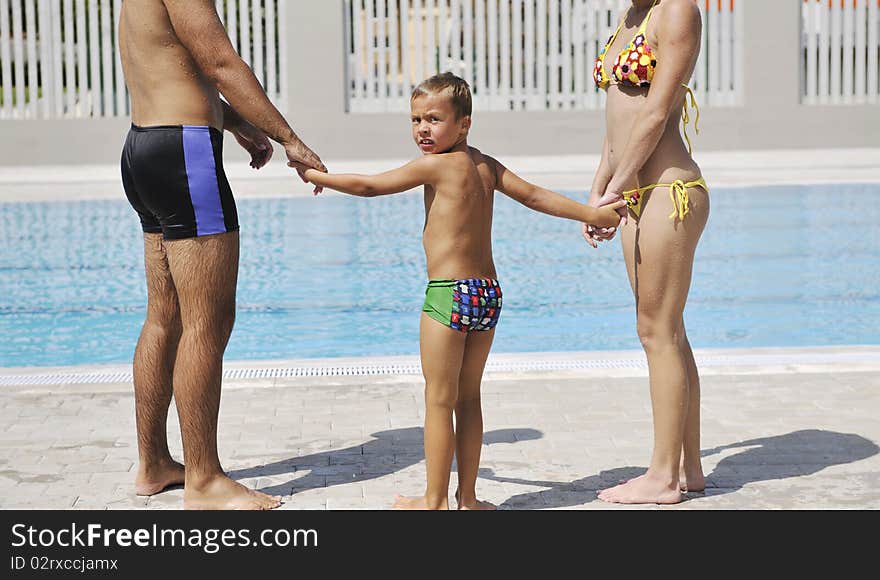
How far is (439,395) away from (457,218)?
0.56m

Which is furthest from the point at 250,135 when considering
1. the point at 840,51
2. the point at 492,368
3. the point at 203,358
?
the point at 840,51

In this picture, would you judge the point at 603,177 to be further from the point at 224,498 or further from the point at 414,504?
the point at 224,498

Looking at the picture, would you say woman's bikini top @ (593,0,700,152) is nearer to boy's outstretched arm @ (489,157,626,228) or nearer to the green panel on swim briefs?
boy's outstretched arm @ (489,157,626,228)

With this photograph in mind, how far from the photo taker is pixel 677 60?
4105mm

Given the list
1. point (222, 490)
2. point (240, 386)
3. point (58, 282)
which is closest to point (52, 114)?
point (58, 282)

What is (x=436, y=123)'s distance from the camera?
12.9 feet

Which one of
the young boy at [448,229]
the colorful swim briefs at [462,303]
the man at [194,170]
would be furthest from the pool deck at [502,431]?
the colorful swim briefs at [462,303]

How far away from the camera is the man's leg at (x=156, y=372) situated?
4457 mm

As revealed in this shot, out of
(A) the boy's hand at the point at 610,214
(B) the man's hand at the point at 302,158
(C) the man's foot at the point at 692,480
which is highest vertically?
(B) the man's hand at the point at 302,158

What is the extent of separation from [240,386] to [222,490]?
77.5 inches

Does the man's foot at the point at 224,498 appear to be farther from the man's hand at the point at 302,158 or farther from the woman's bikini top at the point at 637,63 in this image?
the woman's bikini top at the point at 637,63

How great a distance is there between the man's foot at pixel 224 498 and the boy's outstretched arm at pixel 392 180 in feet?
3.58
